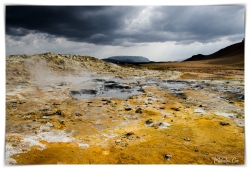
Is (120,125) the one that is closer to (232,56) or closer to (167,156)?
(167,156)

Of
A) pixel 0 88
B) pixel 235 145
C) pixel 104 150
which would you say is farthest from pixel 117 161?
pixel 0 88

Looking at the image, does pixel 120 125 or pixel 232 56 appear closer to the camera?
pixel 120 125

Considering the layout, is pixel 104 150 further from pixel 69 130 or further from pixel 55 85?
pixel 55 85

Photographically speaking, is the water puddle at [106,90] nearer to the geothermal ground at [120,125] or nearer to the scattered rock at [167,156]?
the geothermal ground at [120,125]

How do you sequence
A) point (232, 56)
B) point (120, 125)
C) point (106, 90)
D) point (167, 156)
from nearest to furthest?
point (167, 156), point (120, 125), point (106, 90), point (232, 56)

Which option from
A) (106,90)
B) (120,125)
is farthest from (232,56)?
(120,125)

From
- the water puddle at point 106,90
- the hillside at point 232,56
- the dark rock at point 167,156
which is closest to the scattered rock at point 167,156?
the dark rock at point 167,156

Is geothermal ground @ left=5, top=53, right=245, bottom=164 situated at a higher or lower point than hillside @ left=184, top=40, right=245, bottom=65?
lower

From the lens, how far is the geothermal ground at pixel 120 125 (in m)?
4.98

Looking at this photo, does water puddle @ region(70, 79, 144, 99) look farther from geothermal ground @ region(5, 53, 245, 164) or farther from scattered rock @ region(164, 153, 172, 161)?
scattered rock @ region(164, 153, 172, 161)

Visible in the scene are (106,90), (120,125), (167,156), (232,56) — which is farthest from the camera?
(232,56)

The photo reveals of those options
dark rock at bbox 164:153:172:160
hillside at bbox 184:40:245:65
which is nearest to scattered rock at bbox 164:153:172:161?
dark rock at bbox 164:153:172:160

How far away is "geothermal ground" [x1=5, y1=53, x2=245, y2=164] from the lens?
4.98 metres

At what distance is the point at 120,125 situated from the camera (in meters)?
6.71
